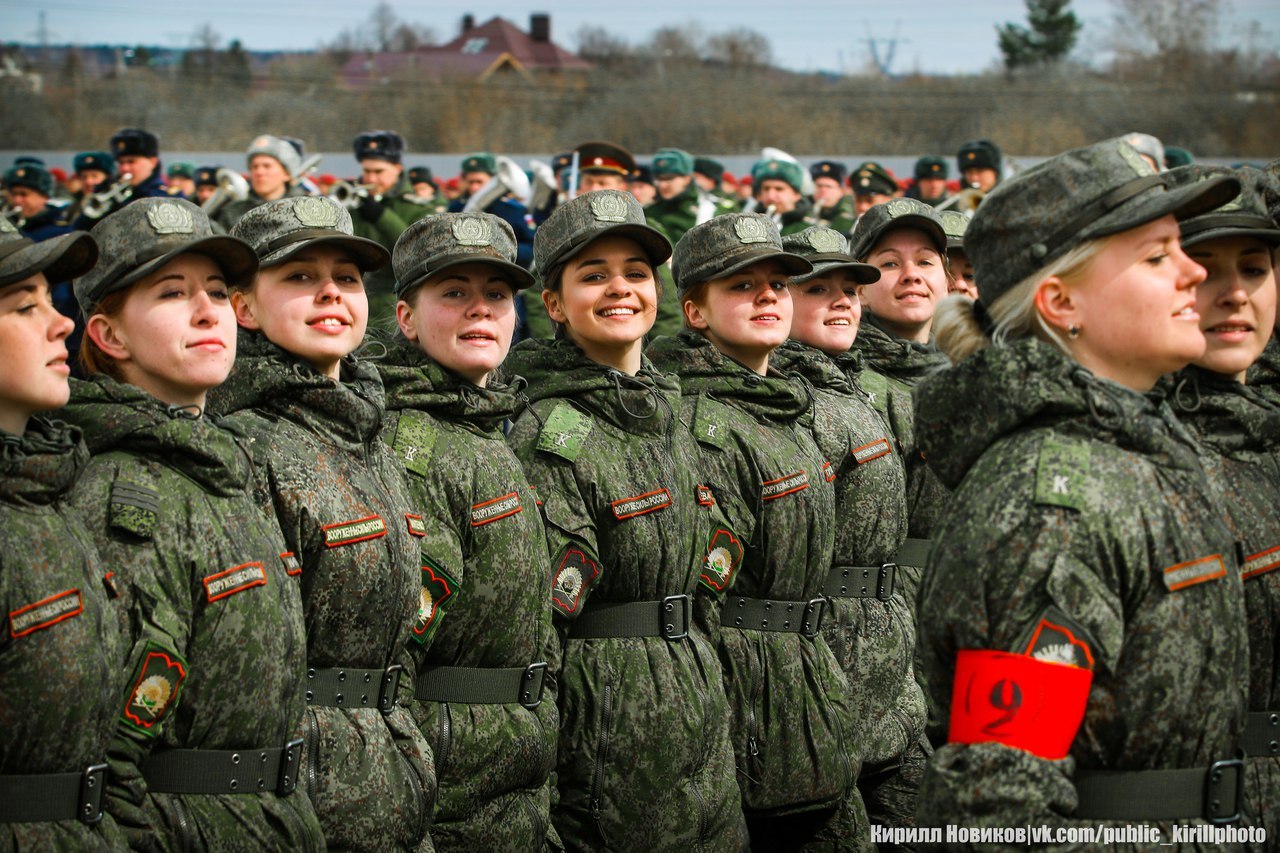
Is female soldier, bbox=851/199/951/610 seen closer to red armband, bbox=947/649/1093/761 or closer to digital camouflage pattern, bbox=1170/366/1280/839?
digital camouflage pattern, bbox=1170/366/1280/839

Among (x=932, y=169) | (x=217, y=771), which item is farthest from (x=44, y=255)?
(x=932, y=169)

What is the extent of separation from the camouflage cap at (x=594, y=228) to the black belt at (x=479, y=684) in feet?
4.72

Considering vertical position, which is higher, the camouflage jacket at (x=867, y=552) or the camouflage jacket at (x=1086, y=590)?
the camouflage jacket at (x=1086, y=590)

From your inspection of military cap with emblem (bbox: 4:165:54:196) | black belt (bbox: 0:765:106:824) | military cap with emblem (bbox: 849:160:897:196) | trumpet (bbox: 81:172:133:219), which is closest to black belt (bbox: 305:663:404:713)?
black belt (bbox: 0:765:106:824)

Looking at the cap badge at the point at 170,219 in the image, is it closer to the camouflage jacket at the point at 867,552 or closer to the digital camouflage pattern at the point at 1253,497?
the digital camouflage pattern at the point at 1253,497

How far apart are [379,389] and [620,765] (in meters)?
1.47

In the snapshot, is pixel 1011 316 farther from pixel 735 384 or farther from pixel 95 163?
pixel 95 163

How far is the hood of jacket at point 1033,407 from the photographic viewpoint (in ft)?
10.2

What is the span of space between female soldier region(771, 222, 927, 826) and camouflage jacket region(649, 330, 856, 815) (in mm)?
322

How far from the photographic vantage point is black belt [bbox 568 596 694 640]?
16.9ft

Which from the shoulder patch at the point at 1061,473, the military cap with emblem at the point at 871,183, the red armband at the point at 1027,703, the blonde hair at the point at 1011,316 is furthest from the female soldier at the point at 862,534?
the military cap with emblem at the point at 871,183

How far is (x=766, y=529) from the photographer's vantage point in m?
5.70

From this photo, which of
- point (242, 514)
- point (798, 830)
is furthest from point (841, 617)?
point (242, 514)

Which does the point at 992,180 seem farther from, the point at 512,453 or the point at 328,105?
the point at 328,105
